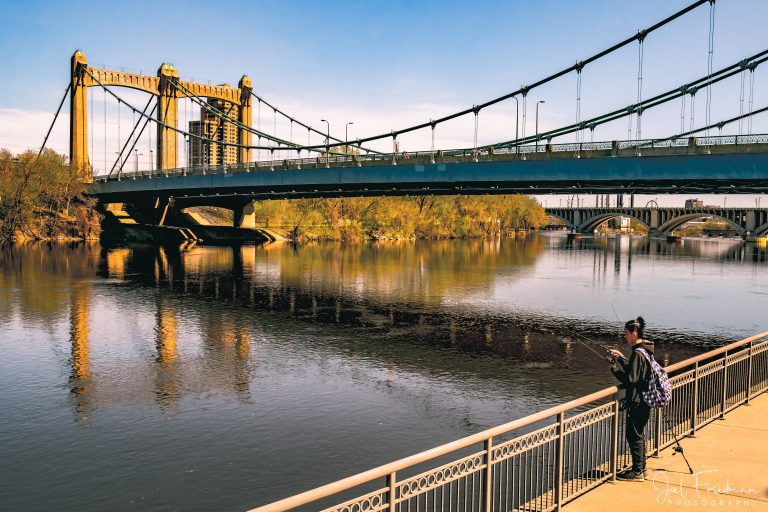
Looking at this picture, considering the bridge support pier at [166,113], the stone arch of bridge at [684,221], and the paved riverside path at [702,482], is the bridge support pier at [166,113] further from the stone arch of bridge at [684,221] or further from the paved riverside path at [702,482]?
the stone arch of bridge at [684,221]

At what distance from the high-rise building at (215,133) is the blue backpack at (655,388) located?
81.6 metres

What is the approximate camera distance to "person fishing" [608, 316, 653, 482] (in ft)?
32.5

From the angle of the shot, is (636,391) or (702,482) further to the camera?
(636,391)

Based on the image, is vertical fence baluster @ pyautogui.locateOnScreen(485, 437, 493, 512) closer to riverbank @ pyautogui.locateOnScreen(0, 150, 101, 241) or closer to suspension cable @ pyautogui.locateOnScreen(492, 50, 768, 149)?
suspension cable @ pyautogui.locateOnScreen(492, 50, 768, 149)

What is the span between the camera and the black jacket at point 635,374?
989 cm

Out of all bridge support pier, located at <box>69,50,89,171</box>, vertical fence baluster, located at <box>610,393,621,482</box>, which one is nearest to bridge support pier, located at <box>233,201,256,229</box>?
bridge support pier, located at <box>69,50,89,171</box>

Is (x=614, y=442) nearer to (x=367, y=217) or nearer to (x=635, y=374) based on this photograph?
(x=635, y=374)

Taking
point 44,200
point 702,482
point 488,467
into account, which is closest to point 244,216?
point 44,200

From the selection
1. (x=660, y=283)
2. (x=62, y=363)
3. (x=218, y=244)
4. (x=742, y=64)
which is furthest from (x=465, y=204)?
(x=62, y=363)

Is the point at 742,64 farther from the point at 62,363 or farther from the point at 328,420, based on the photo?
the point at 62,363

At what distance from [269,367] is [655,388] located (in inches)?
555

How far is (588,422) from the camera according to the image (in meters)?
9.87

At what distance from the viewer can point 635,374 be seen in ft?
32.6

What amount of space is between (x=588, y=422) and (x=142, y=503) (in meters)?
7.53
